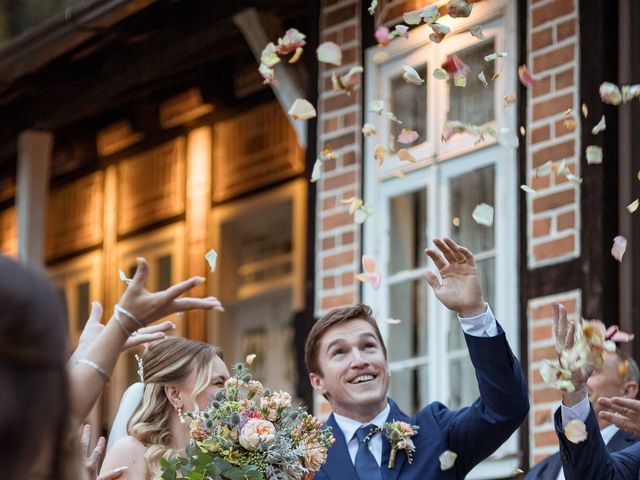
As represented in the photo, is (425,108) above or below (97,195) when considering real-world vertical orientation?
below

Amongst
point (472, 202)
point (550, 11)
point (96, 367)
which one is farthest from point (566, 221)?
point (96, 367)

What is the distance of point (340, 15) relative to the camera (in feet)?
25.5

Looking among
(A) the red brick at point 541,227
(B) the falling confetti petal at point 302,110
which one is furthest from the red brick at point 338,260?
(B) the falling confetti petal at point 302,110

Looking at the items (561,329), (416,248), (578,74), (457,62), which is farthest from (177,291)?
(416,248)

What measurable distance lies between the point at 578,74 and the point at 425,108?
4.14ft

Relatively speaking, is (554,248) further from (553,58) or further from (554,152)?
(553,58)

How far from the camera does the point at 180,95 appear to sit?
35.3ft

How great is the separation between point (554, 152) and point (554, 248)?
1.38 feet

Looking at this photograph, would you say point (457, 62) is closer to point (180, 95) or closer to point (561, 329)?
point (561, 329)

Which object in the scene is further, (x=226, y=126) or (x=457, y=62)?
(x=226, y=126)

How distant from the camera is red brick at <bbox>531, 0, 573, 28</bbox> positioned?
6391mm

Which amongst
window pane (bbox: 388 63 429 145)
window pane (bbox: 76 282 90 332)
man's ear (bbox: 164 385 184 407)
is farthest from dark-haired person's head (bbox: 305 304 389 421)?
window pane (bbox: 76 282 90 332)

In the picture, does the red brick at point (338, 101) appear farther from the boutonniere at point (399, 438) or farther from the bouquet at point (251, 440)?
the bouquet at point (251, 440)

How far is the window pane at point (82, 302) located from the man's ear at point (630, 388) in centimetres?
731
